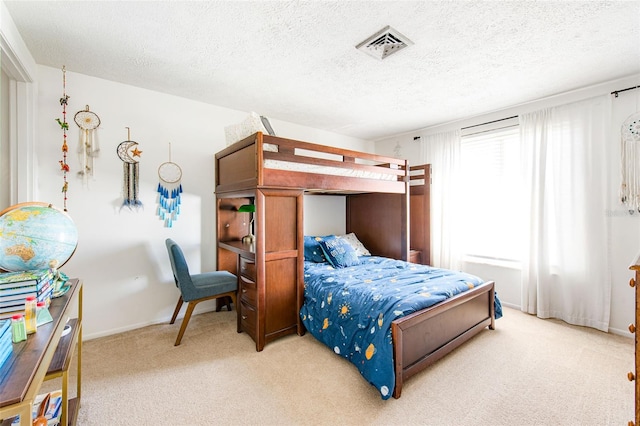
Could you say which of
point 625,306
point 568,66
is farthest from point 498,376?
point 568,66

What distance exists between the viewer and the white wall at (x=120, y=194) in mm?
2484

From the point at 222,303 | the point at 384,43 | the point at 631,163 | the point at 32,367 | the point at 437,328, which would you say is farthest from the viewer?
the point at 222,303

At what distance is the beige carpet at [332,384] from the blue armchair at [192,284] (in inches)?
13.0

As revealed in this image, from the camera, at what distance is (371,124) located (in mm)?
4082

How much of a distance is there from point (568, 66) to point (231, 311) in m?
4.12

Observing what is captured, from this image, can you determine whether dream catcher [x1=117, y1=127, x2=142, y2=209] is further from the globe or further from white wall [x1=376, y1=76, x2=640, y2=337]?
white wall [x1=376, y1=76, x2=640, y2=337]

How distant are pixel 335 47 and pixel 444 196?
2628 millimetres

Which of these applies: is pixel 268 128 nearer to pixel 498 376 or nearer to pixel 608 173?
pixel 498 376

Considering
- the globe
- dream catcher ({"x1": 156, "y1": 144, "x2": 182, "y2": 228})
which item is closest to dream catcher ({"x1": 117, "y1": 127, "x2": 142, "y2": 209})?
dream catcher ({"x1": 156, "y1": 144, "x2": 182, "y2": 228})

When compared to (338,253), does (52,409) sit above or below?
below

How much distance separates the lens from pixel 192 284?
2.48m

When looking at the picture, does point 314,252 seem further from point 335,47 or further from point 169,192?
point 335,47

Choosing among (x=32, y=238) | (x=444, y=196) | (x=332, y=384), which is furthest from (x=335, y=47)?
(x=444, y=196)

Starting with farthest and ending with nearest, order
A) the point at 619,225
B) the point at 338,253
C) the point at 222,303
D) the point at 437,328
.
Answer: the point at 222,303 → the point at 338,253 → the point at 619,225 → the point at 437,328
